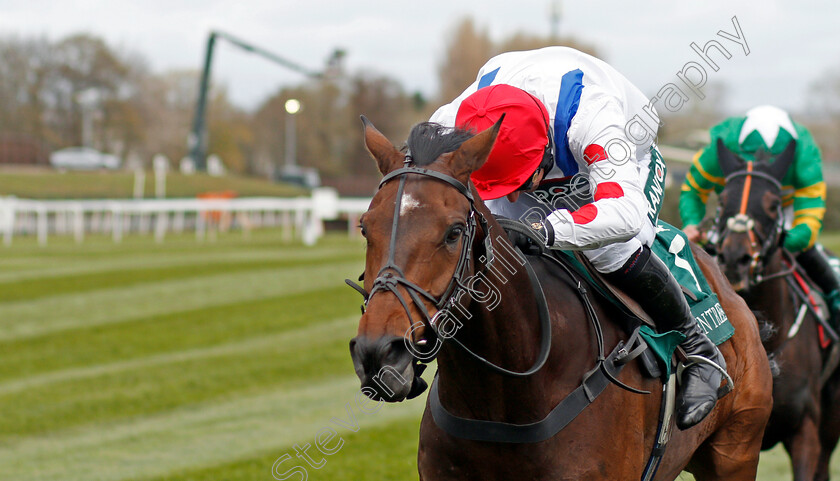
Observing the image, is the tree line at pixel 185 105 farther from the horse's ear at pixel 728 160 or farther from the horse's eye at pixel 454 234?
the horse's eye at pixel 454 234

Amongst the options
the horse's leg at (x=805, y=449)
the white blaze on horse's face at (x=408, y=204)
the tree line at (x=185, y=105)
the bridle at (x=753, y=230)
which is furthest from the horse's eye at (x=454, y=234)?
the tree line at (x=185, y=105)

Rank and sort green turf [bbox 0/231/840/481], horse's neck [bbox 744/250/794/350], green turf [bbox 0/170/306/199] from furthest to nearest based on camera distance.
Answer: green turf [bbox 0/170/306/199]
green turf [bbox 0/231/840/481]
horse's neck [bbox 744/250/794/350]

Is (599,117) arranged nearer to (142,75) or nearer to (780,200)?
(780,200)

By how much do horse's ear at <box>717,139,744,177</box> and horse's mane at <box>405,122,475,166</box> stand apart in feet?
9.68

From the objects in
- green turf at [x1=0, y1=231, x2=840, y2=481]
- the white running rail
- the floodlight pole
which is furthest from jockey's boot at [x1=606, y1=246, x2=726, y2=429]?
the floodlight pole

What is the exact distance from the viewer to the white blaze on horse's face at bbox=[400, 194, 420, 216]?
2230 mm

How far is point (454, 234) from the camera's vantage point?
2271mm

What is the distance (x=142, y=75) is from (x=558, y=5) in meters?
24.6

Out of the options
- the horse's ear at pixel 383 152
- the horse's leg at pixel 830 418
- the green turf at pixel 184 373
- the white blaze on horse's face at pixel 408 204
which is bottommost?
the green turf at pixel 184 373

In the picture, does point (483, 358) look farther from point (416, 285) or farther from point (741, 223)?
point (741, 223)

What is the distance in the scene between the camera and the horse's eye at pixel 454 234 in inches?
88.5

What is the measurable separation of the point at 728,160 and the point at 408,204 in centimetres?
333

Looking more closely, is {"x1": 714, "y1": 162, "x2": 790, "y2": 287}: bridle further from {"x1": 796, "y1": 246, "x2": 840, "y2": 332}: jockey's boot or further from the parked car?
the parked car

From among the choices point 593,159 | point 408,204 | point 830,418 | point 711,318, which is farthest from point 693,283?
A: point 830,418
